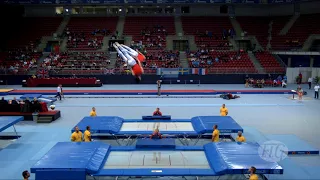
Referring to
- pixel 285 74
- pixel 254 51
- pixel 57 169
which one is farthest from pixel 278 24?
pixel 57 169

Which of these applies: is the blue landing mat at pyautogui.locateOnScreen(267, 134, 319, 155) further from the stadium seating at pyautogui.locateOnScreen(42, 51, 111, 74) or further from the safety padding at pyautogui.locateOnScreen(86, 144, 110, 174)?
the stadium seating at pyautogui.locateOnScreen(42, 51, 111, 74)

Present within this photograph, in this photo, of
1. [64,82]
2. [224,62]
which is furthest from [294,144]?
[64,82]

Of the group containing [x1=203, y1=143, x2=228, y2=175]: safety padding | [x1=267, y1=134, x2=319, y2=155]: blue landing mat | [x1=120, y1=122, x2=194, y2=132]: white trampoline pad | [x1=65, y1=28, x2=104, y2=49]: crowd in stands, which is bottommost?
[x1=267, y1=134, x2=319, y2=155]: blue landing mat

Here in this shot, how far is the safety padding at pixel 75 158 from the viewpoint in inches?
365

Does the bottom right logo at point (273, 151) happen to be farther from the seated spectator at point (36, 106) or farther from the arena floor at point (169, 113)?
the seated spectator at point (36, 106)

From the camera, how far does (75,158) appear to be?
10.1 metres

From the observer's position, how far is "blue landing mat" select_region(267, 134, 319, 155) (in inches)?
500

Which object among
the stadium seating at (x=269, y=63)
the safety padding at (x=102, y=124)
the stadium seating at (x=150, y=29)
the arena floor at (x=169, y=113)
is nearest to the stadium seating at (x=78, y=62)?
the stadium seating at (x=150, y=29)

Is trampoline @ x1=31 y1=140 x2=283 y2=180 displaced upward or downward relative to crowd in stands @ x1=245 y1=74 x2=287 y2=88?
downward

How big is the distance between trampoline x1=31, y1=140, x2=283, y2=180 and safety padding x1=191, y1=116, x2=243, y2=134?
6.62 feet

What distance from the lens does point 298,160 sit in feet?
39.7

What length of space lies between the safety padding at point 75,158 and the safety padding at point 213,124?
456 cm

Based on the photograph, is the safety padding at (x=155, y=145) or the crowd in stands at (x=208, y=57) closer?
the safety padding at (x=155, y=145)

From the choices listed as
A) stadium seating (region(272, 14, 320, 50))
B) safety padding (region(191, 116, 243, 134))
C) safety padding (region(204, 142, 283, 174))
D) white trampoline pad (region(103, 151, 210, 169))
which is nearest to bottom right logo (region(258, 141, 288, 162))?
safety padding (region(204, 142, 283, 174))
